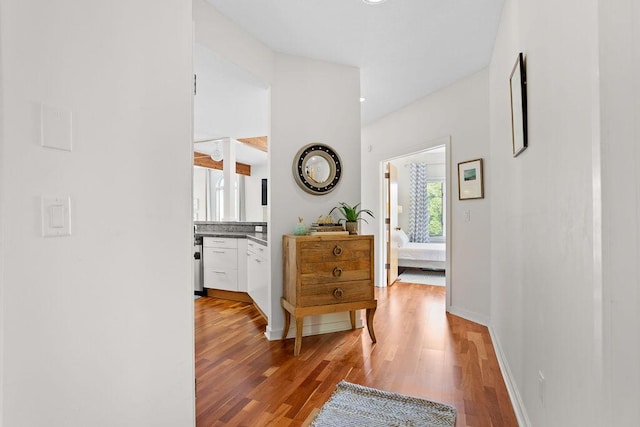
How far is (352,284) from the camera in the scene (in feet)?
8.78

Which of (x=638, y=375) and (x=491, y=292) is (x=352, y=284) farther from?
(x=638, y=375)

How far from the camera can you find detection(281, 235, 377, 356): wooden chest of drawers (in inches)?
99.8

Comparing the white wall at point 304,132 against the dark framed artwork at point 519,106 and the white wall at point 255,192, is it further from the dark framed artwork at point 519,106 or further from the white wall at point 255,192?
the white wall at point 255,192

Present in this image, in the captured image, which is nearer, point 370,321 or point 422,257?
point 370,321

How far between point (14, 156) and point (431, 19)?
2.64m

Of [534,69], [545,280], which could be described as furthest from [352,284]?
[534,69]

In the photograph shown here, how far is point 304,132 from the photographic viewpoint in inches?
119

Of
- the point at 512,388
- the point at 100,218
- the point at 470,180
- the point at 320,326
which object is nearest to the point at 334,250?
Answer: the point at 320,326

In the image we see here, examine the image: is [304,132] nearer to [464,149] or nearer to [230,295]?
[464,149]

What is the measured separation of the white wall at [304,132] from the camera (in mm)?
2908

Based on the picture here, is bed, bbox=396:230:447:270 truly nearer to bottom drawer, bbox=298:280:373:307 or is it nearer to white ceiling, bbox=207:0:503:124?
white ceiling, bbox=207:0:503:124

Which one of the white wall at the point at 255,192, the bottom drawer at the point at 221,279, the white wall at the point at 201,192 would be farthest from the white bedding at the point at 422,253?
the white wall at the point at 201,192

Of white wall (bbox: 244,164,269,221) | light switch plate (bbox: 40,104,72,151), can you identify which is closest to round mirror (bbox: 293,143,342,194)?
light switch plate (bbox: 40,104,72,151)

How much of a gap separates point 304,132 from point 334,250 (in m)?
1.14
